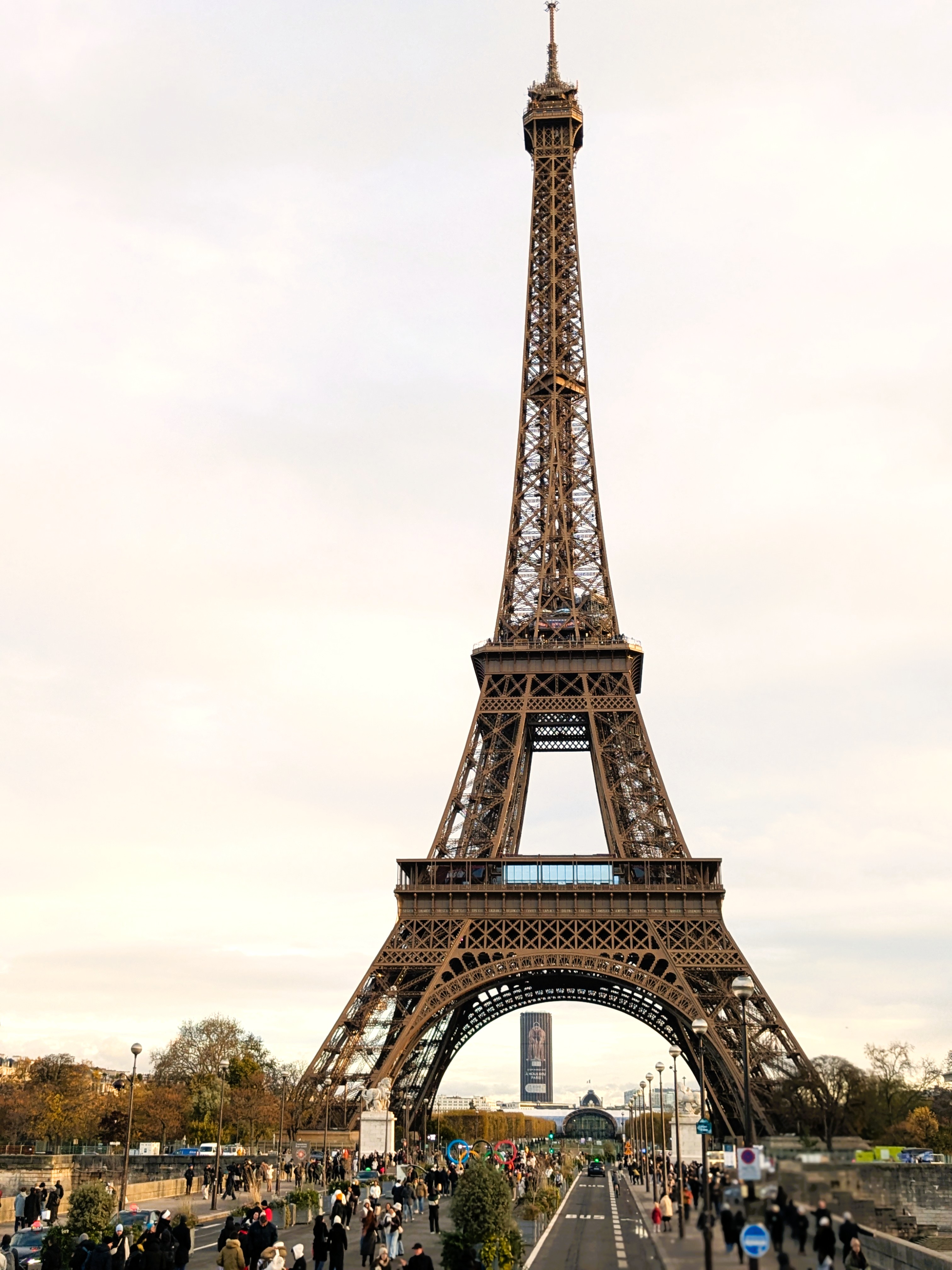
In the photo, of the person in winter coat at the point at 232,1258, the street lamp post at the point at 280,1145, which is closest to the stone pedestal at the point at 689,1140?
the street lamp post at the point at 280,1145

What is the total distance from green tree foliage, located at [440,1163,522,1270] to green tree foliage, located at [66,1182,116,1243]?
24.1ft

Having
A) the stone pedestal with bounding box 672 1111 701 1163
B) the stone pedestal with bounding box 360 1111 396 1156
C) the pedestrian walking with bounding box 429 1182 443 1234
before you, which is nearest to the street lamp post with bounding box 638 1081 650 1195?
the stone pedestal with bounding box 672 1111 701 1163

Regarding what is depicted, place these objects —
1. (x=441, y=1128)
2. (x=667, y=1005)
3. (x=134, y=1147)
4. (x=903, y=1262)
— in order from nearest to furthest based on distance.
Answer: (x=903, y=1262) < (x=667, y=1005) < (x=134, y=1147) < (x=441, y=1128)

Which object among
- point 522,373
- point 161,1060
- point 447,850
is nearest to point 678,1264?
point 447,850

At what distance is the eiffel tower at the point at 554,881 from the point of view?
62.1m

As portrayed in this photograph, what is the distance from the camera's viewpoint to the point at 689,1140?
61.3m

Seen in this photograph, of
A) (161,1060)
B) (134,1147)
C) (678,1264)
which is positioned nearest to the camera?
(678,1264)

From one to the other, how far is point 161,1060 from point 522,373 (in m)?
75.2

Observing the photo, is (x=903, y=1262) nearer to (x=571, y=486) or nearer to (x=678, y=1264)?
(x=678, y=1264)

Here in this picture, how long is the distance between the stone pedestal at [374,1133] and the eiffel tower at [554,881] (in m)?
2.77

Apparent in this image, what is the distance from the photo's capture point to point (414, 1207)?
48438mm

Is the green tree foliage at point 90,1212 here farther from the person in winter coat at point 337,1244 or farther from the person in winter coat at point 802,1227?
the person in winter coat at point 802,1227

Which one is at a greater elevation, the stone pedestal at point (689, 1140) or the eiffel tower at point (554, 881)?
the eiffel tower at point (554, 881)

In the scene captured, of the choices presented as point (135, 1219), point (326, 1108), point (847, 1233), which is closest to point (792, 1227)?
point (847, 1233)
